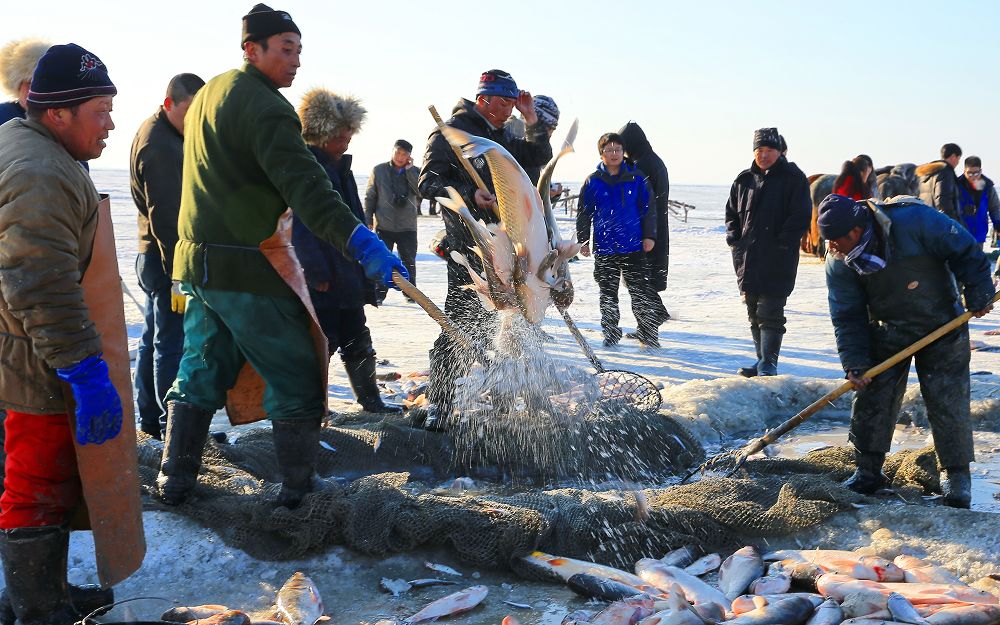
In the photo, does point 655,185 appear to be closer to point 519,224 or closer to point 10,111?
point 519,224

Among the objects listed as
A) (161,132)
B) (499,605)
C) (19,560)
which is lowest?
(499,605)

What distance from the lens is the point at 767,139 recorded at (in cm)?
834

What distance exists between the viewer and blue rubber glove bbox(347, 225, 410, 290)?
4.15 m

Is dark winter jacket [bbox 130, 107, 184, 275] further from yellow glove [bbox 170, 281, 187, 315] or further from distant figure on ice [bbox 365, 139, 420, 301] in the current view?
distant figure on ice [bbox 365, 139, 420, 301]

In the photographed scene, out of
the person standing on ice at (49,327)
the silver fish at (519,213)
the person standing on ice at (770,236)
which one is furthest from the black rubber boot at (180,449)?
the person standing on ice at (770,236)

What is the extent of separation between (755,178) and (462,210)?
154 inches

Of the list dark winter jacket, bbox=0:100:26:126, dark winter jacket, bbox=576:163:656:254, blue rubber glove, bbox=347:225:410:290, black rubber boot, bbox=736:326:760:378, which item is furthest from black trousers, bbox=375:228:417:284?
blue rubber glove, bbox=347:225:410:290

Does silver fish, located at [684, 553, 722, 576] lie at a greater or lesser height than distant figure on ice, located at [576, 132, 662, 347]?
lesser

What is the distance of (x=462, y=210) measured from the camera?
18.5ft

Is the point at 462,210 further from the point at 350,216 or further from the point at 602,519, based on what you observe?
the point at 602,519

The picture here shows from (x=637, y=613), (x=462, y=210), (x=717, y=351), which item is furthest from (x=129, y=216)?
(x=637, y=613)

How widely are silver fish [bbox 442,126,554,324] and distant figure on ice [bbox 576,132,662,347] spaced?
3.55 meters

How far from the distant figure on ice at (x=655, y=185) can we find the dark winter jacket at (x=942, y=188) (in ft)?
13.3

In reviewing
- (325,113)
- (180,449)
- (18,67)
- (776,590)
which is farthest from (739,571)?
(18,67)
